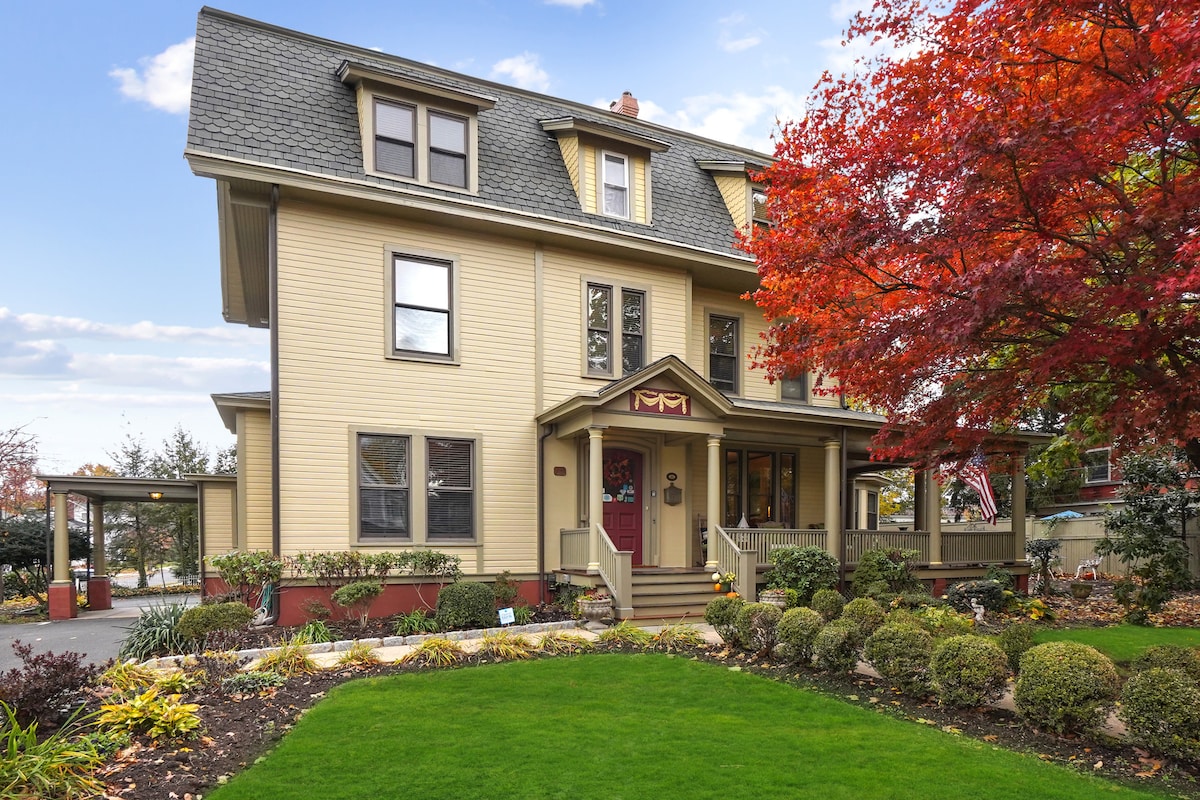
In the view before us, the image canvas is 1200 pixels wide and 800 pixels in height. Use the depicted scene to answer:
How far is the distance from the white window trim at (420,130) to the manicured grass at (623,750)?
26.5ft

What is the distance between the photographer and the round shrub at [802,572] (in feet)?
40.6

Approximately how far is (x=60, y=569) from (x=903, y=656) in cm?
1724

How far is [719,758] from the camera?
5438mm

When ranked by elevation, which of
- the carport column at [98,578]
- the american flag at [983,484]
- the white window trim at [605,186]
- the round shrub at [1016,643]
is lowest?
the carport column at [98,578]

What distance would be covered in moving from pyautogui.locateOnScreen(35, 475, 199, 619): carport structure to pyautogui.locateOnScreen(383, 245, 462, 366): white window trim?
20.0ft

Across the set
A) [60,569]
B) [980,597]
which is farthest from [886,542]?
[60,569]

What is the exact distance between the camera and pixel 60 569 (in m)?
16.2

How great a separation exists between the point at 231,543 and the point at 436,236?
816cm

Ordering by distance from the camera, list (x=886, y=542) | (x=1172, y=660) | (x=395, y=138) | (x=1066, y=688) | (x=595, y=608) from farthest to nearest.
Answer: (x=886, y=542), (x=395, y=138), (x=595, y=608), (x=1172, y=660), (x=1066, y=688)

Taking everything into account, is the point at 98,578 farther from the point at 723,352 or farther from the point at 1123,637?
the point at 1123,637

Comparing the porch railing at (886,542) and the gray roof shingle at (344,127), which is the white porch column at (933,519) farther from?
the gray roof shingle at (344,127)

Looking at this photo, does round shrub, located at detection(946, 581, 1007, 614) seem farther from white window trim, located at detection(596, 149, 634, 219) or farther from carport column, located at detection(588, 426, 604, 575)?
white window trim, located at detection(596, 149, 634, 219)

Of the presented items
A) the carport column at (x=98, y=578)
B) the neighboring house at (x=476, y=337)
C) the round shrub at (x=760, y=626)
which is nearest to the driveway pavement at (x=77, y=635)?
the carport column at (x=98, y=578)

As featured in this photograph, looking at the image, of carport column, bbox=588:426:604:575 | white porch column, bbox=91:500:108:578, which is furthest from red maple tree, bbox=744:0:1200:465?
white porch column, bbox=91:500:108:578
